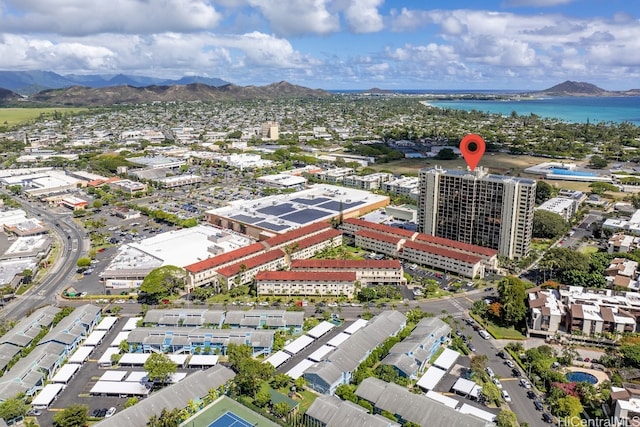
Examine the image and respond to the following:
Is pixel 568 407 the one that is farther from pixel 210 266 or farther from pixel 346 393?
pixel 210 266

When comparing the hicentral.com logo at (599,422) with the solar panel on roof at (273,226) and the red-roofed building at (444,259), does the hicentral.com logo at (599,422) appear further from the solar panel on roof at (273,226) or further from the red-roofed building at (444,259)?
the solar panel on roof at (273,226)

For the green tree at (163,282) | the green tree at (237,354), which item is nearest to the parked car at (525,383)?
the green tree at (237,354)

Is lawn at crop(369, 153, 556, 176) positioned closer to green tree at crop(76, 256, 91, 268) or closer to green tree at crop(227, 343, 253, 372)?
green tree at crop(76, 256, 91, 268)

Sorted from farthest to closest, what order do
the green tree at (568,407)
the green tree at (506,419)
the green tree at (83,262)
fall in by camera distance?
1. the green tree at (83,262)
2. the green tree at (568,407)
3. the green tree at (506,419)

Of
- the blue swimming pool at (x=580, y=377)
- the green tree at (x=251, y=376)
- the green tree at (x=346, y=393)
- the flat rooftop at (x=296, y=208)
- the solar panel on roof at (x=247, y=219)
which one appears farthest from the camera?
the solar panel on roof at (x=247, y=219)

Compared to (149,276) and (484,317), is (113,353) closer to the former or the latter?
(149,276)

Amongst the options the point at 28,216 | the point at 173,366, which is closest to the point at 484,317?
the point at 173,366
